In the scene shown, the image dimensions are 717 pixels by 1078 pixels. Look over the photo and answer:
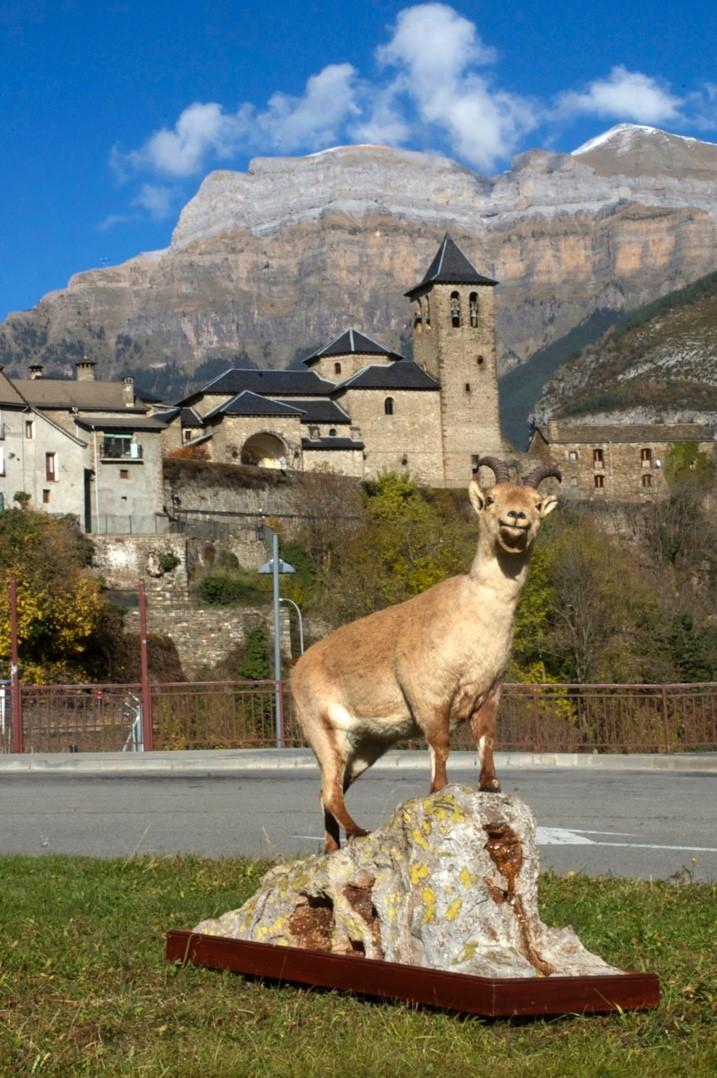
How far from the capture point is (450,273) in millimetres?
96250

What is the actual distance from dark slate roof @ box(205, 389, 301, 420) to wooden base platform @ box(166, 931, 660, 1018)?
75.1 metres

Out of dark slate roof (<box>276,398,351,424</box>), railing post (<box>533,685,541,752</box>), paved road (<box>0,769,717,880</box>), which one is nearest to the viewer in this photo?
paved road (<box>0,769,717,880</box>)

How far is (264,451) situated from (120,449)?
1738 centimetres

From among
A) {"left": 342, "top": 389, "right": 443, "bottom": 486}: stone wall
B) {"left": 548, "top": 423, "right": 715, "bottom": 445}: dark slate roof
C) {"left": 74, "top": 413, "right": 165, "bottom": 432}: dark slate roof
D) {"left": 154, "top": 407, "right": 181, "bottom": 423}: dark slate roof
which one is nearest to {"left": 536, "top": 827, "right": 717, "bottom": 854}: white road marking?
{"left": 74, "top": 413, "right": 165, "bottom": 432}: dark slate roof

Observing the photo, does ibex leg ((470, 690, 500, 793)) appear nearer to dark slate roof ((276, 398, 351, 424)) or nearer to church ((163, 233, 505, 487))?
church ((163, 233, 505, 487))

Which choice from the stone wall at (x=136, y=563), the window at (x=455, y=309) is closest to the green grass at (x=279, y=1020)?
the stone wall at (x=136, y=563)

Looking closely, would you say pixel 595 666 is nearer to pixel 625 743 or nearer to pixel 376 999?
pixel 625 743

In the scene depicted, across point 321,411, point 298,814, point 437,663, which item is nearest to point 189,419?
point 321,411

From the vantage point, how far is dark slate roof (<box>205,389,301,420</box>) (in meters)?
80.5

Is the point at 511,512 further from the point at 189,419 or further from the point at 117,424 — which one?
the point at 189,419

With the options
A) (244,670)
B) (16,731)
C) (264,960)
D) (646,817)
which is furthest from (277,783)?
(244,670)

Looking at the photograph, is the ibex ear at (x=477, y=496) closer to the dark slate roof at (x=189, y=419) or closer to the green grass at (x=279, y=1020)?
the green grass at (x=279, y=1020)

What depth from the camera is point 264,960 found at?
5.97 metres

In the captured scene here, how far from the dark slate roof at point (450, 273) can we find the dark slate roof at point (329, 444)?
15174mm
